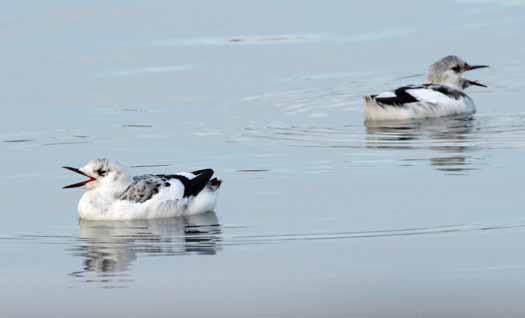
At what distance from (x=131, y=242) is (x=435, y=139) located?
23.1 ft

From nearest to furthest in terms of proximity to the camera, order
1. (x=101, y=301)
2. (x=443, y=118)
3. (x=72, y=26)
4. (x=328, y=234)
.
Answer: (x=101, y=301), (x=328, y=234), (x=443, y=118), (x=72, y=26)

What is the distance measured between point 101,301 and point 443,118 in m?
12.6

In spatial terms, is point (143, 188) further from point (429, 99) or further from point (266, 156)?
point (429, 99)

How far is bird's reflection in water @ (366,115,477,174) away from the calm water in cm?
7

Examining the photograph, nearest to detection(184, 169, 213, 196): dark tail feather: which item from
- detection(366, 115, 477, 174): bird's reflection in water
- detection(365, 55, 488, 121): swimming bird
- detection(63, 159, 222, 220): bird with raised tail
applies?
detection(63, 159, 222, 220): bird with raised tail

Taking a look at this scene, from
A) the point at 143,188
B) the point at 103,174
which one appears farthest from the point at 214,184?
the point at 103,174

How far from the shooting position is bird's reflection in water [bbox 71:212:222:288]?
517 inches

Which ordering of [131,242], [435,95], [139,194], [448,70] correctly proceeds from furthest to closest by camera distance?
[448,70] < [435,95] < [139,194] < [131,242]

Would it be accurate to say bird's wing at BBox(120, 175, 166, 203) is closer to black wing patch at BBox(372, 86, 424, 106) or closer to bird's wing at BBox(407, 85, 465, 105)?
black wing patch at BBox(372, 86, 424, 106)

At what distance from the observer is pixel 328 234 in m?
14.5

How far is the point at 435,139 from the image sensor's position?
21.0 meters

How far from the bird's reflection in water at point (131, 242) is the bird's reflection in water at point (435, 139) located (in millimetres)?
3383

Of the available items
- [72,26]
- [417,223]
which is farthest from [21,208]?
[72,26]

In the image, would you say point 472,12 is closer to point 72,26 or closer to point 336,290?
point 72,26
